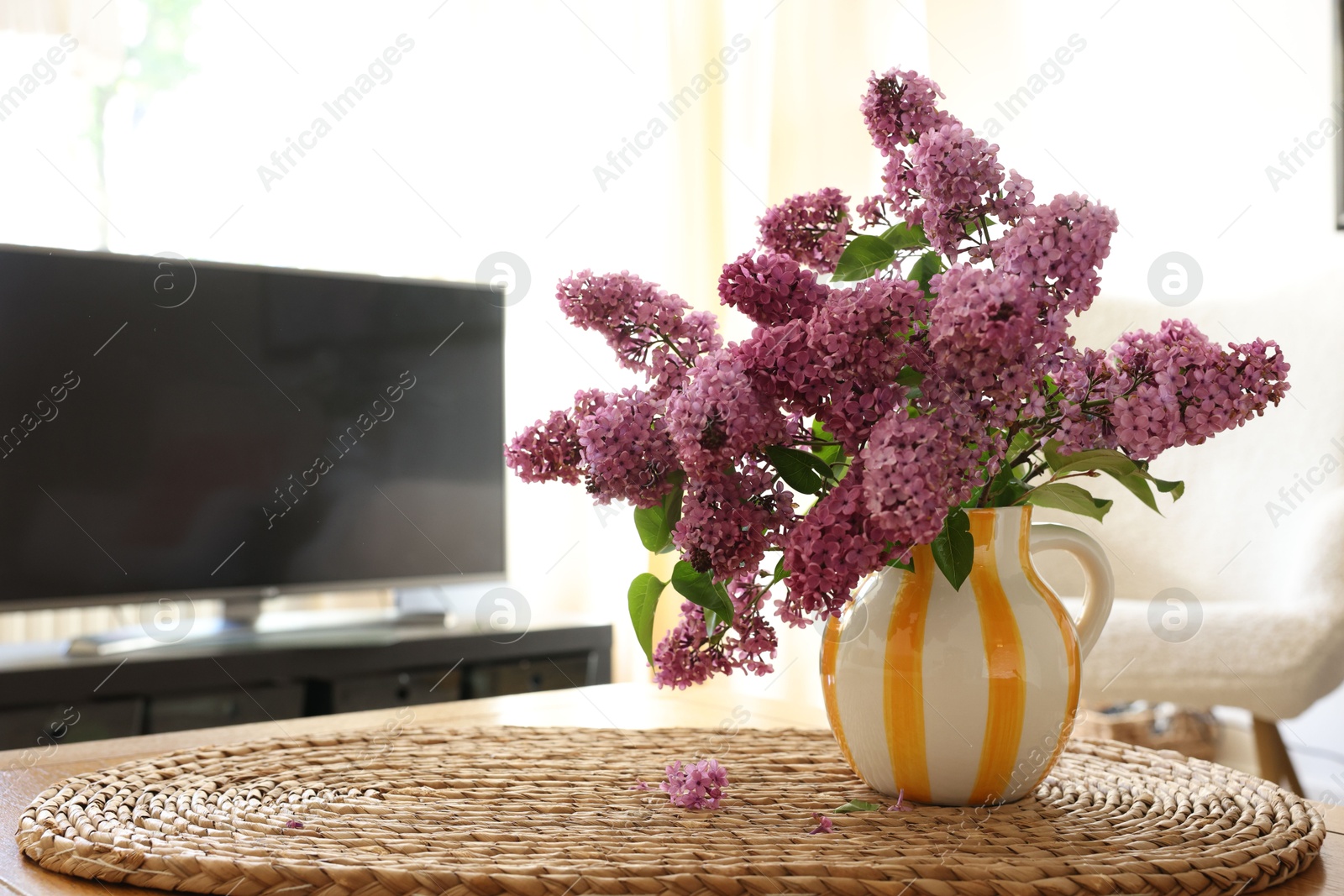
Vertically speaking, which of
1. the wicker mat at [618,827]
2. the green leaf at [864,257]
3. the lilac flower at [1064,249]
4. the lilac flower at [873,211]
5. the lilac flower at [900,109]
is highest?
the lilac flower at [900,109]

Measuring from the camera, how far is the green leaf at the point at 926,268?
713 mm

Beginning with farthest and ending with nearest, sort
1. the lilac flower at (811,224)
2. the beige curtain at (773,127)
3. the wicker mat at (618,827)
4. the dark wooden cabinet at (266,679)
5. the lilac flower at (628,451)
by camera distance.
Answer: the beige curtain at (773,127) → the dark wooden cabinet at (266,679) → the lilac flower at (811,224) → the lilac flower at (628,451) → the wicker mat at (618,827)

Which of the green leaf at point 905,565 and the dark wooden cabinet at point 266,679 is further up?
the green leaf at point 905,565

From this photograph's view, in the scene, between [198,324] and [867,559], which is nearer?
[867,559]

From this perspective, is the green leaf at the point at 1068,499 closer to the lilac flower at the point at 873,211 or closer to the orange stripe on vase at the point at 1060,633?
the orange stripe on vase at the point at 1060,633

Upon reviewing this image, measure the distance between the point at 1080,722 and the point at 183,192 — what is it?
93.8 inches

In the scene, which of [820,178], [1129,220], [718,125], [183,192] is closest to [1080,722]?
[1129,220]

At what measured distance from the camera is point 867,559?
0.57 metres

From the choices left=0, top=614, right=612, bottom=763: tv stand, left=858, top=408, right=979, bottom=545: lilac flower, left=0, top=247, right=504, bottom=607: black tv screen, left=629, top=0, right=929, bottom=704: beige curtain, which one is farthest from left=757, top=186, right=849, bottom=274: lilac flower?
left=629, top=0, right=929, bottom=704: beige curtain

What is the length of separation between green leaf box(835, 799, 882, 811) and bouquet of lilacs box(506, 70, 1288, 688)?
10 centimetres

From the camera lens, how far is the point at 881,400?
0.61 m

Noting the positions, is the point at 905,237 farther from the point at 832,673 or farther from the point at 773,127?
the point at 773,127

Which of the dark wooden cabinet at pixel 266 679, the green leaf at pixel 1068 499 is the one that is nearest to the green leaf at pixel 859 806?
the green leaf at pixel 1068 499

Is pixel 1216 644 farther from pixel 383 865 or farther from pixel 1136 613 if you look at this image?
pixel 383 865
